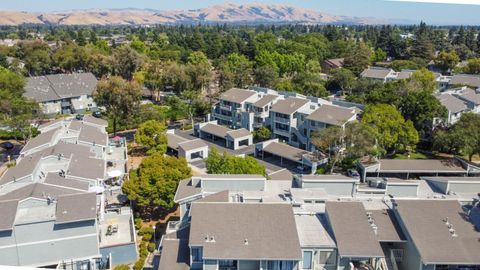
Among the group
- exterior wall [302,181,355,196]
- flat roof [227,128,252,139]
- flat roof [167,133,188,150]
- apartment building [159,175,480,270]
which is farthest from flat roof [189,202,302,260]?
flat roof [227,128,252,139]

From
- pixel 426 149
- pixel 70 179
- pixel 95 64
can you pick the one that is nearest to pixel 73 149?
pixel 70 179

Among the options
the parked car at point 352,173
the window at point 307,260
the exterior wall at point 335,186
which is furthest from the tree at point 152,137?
the window at point 307,260

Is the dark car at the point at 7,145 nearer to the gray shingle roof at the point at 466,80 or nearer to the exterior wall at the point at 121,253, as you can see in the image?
the exterior wall at the point at 121,253

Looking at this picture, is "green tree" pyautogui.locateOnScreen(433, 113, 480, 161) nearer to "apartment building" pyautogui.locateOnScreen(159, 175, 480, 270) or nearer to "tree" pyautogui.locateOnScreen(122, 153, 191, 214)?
"apartment building" pyautogui.locateOnScreen(159, 175, 480, 270)

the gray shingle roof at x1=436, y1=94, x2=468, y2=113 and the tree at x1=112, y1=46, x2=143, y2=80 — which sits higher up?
the tree at x1=112, y1=46, x2=143, y2=80

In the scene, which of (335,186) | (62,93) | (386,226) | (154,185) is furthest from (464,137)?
(62,93)

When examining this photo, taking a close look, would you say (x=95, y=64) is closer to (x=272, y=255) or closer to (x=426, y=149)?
(x=426, y=149)
